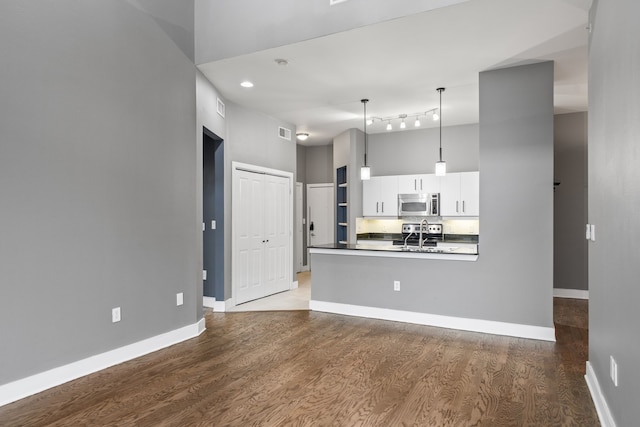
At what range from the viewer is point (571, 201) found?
6449 mm

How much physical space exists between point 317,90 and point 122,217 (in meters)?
2.90

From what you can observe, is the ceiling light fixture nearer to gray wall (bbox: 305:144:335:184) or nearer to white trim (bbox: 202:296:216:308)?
gray wall (bbox: 305:144:335:184)

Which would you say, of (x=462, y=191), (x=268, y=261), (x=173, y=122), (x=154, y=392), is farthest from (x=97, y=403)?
(x=462, y=191)

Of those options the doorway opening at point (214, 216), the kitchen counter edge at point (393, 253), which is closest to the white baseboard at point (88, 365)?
the doorway opening at point (214, 216)

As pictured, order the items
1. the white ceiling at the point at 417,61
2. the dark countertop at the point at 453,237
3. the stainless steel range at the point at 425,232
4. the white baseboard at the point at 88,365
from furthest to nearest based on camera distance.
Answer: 1. the stainless steel range at the point at 425,232
2. the dark countertop at the point at 453,237
3. the white ceiling at the point at 417,61
4. the white baseboard at the point at 88,365

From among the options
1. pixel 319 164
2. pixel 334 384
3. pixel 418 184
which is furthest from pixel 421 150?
Answer: pixel 334 384

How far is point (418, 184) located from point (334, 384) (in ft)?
15.4

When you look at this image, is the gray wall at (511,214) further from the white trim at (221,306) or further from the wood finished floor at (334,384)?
the white trim at (221,306)

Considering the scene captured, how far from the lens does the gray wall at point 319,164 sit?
9.15 metres

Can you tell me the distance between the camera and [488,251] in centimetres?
444

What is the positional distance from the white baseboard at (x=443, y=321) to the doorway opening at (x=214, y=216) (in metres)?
1.41

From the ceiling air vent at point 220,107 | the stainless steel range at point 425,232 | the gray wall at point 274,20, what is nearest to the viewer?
the gray wall at point 274,20

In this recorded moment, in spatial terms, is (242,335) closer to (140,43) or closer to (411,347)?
(411,347)

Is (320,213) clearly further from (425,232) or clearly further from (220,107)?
(220,107)
